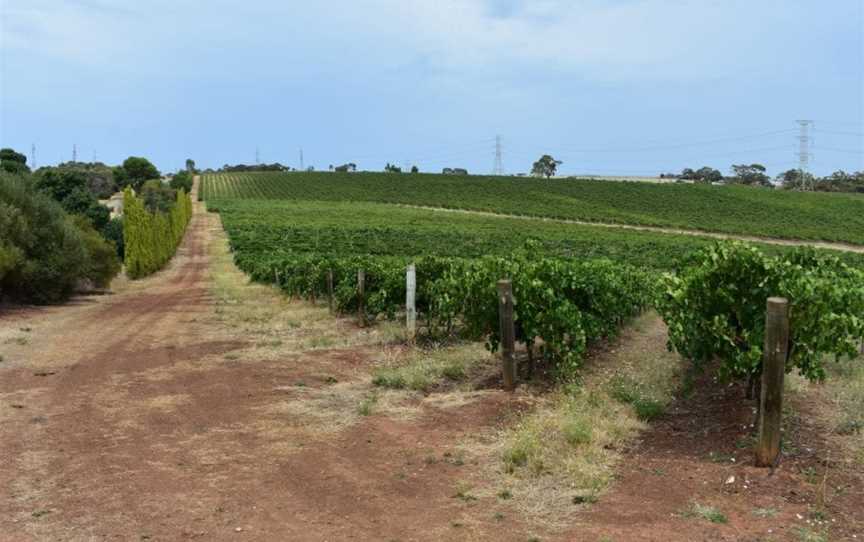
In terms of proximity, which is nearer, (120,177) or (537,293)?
(537,293)

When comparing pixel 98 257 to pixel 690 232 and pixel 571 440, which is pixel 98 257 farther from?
pixel 690 232

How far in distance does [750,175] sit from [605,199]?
290ft

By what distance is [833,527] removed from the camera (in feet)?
16.4

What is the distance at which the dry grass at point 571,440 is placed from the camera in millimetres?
5809

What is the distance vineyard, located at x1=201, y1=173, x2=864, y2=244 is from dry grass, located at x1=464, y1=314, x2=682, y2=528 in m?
72.1

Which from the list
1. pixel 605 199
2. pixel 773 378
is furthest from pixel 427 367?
pixel 605 199

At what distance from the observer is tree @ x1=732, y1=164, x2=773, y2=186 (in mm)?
169875

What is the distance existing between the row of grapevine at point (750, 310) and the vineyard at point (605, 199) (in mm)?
73174

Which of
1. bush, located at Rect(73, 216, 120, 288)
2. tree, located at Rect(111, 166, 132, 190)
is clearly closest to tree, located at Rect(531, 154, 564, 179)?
tree, located at Rect(111, 166, 132, 190)

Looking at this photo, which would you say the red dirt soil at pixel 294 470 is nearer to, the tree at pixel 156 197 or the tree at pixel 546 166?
the tree at pixel 156 197

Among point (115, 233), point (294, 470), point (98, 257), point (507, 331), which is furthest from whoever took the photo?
point (115, 233)

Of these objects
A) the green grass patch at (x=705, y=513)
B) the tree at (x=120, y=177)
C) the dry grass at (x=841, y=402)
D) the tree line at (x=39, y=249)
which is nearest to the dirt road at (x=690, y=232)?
the tree line at (x=39, y=249)

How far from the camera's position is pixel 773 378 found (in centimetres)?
603

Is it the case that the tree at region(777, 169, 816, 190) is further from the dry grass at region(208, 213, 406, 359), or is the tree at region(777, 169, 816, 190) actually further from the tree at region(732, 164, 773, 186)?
the dry grass at region(208, 213, 406, 359)
